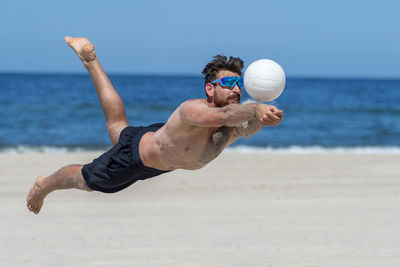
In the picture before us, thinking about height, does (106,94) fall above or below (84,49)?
below

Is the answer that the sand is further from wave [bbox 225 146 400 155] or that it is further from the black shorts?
wave [bbox 225 146 400 155]

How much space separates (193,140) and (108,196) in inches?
220

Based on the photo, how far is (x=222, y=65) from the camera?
585 centimetres

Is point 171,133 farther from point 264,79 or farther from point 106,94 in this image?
point 106,94

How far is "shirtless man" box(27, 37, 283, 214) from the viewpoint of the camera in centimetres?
533

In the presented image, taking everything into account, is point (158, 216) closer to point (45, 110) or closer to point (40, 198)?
point (40, 198)

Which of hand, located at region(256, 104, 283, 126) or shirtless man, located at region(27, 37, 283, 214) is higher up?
hand, located at region(256, 104, 283, 126)

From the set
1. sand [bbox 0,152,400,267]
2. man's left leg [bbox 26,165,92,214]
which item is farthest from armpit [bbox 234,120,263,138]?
sand [bbox 0,152,400,267]

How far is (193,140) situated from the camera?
5938 millimetres

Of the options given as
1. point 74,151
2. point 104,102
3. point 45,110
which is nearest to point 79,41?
point 104,102

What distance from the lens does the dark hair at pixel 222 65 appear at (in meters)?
5.85

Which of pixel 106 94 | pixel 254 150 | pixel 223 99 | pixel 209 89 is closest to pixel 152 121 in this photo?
pixel 254 150

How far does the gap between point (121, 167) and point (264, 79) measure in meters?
2.18

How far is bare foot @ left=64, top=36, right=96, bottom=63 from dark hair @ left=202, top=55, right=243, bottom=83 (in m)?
2.00
